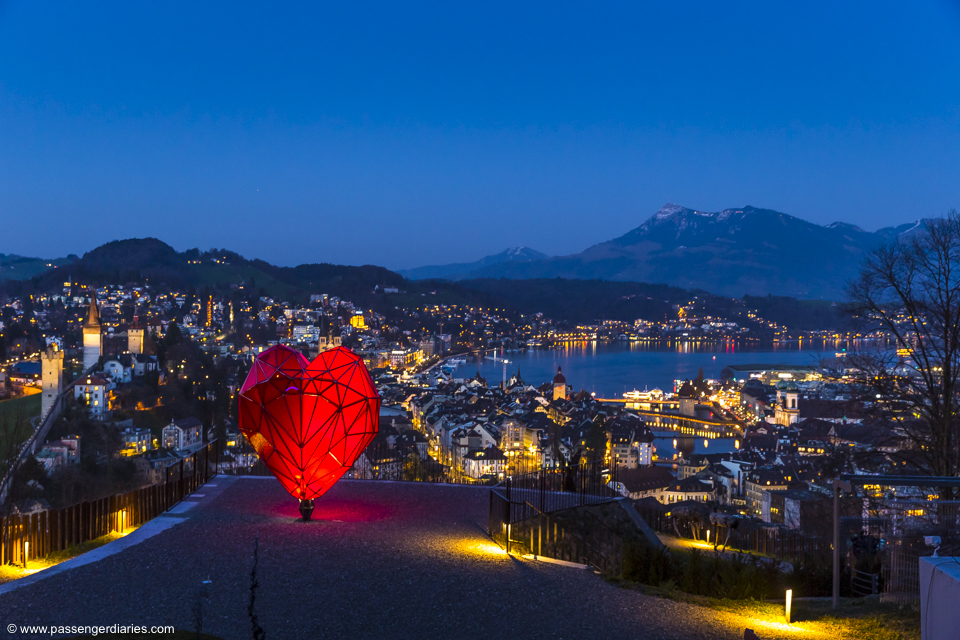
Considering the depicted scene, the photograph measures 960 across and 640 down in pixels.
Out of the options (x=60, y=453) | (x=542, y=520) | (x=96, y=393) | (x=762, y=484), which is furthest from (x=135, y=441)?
(x=542, y=520)

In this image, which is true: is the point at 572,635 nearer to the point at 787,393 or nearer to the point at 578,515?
the point at 578,515

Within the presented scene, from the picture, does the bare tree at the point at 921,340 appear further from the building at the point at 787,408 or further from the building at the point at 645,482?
the building at the point at 787,408

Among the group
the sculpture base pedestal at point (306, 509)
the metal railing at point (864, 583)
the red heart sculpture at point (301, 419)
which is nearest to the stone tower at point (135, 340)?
the red heart sculpture at point (301, 419)

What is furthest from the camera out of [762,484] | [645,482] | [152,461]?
[152,461]

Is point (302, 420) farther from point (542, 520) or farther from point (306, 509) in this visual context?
point (542, 520)

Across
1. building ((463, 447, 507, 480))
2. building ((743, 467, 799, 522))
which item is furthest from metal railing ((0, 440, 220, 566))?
building ((743, 467, 799, 522))

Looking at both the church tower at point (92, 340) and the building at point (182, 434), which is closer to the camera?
the building at point (182, 434)
